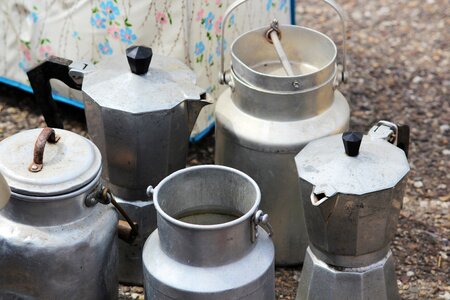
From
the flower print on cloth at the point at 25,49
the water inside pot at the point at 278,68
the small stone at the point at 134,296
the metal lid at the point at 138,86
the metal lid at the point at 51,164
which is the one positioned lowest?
the small stone at the point at 134,296

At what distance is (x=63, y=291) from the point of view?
2123mm

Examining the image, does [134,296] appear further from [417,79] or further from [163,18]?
[417,79]

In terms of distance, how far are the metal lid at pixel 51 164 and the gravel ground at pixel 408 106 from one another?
61 centimetres

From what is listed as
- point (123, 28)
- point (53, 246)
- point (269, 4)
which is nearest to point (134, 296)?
point (53, 246)

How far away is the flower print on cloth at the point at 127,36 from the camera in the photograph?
2936 millimetres

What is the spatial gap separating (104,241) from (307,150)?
0.62m

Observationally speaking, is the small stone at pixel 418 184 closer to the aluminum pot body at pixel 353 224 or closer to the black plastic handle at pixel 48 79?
the aluminum pot body at pixel 353 224

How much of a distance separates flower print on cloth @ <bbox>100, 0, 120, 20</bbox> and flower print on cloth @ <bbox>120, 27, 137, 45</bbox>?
0.06 metres

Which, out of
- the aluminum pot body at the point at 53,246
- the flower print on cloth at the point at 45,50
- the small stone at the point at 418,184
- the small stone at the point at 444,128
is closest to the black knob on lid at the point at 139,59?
the aluminum pot body at the point at 53,246

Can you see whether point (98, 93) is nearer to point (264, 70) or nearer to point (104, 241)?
point (104, 241)

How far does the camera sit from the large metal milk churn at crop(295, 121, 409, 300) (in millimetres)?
2096

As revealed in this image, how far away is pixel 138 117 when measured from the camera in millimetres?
2244

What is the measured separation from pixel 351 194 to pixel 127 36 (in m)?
1.24

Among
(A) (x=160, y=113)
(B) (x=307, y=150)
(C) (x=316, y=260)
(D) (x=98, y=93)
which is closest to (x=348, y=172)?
(B) (x=307, y=150)
